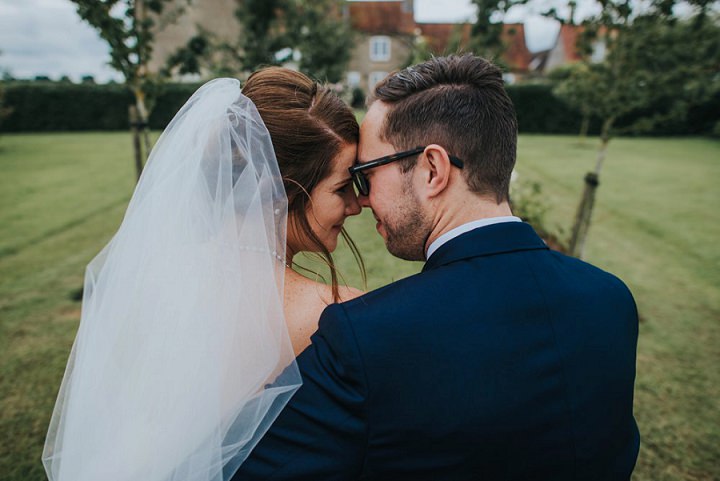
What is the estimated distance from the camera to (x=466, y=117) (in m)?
1.68

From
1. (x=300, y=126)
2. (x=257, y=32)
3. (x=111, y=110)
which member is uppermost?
(x=257, y=32)

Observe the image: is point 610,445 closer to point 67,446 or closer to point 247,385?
point 247,385

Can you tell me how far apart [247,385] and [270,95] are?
4.00 feet

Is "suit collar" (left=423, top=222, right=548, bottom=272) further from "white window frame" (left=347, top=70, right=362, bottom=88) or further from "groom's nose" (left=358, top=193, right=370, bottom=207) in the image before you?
"white window frame" (left=347, top=70, right=362, bottom=88)

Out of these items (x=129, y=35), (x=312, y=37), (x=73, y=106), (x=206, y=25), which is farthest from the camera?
(x=206, y=25)

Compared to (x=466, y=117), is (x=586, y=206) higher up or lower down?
lower down

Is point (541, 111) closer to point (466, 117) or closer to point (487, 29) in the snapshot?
point (487, 29)

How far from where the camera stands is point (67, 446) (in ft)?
5.30

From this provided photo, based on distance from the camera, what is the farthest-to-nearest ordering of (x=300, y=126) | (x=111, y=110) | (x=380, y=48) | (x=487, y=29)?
(x=380, y=48) → (x=111, y=110) → (x=487, y=29) → (x=300, y=126)

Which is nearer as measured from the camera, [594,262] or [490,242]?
[490,242]

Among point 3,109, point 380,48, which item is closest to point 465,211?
point 3,109

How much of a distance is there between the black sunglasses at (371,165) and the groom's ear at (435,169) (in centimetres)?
3

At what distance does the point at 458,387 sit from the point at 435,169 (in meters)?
0.84

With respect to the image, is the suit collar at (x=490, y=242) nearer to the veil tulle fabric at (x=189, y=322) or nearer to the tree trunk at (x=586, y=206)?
the veil tulle fabric at (x=189, y=322)
